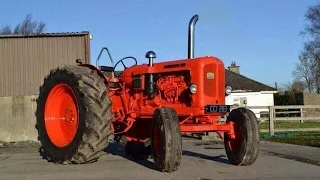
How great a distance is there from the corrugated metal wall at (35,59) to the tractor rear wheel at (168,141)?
9971 mm

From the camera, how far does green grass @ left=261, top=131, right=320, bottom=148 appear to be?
15.7 meters

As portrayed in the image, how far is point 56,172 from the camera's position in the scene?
8.91 metres

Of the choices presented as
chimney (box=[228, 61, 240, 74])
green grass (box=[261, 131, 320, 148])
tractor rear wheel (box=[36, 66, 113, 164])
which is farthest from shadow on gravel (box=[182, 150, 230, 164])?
chimney (box=[228, 61, 240, 74])

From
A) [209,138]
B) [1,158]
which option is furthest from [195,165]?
[209,138]

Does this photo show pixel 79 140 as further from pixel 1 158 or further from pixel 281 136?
pixel 281 136

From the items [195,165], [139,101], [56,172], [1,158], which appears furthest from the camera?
[1,158]

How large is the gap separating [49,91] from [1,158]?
2336 mm

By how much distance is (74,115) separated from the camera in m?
10.3

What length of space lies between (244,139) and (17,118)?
416 inches

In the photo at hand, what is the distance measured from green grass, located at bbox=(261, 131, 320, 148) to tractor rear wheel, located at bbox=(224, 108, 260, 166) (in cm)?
555

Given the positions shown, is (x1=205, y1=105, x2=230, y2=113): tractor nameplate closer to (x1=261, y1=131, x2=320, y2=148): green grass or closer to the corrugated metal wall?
(x1=261, y1=131, x2=320, y2=148): green grass

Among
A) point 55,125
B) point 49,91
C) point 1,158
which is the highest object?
point 49,91

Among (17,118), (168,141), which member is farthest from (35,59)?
(168,141)

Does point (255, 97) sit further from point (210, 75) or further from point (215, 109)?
point (215, 109)
